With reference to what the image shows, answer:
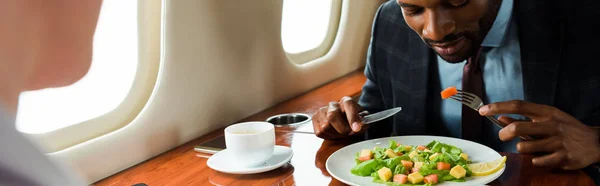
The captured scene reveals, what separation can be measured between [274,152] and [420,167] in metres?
0.41

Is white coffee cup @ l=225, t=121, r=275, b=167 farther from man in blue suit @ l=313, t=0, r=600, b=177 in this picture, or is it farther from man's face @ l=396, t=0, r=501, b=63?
man's face @ l=396, t=0, r=501, b=63

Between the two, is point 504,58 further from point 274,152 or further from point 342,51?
point 342,51

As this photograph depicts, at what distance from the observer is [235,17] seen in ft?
6.84

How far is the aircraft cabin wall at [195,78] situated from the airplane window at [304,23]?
24cm

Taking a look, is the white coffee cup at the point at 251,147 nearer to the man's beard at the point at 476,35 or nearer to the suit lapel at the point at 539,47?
the man's beard at the point at 476,35

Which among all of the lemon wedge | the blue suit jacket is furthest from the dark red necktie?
the lemon wedge

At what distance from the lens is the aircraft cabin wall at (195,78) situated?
1.69 metres

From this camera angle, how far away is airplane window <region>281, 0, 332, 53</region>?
2.73 meters

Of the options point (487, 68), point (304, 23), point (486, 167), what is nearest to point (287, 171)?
point (486, 167)

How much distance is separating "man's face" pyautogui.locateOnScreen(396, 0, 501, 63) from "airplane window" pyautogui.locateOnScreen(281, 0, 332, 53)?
100 cm

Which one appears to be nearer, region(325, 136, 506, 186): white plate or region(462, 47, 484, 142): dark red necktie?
region(325, 136, 506, 186): white plate

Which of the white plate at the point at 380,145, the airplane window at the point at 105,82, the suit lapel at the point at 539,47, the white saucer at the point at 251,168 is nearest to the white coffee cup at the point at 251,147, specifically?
the white saucer at the point at 251,168

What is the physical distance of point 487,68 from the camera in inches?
74.1

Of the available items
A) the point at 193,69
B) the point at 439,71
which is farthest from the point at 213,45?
the point at 439,71
